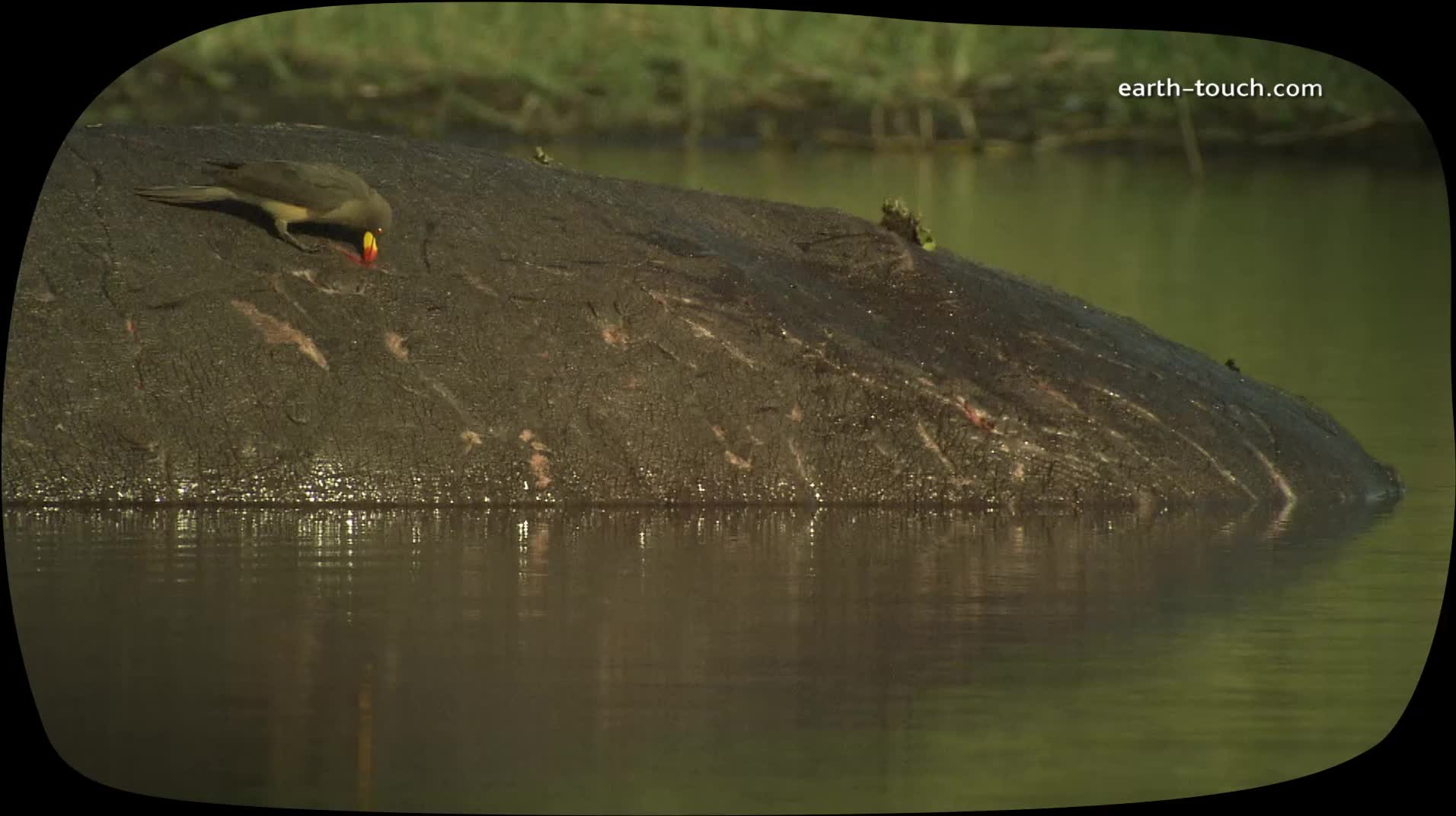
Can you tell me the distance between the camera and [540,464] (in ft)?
36.9

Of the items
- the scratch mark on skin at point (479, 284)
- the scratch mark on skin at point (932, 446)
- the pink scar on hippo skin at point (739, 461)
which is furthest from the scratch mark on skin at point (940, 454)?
the scratch mark on skin at point (479, 284)

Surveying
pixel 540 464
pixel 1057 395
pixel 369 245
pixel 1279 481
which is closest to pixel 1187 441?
pixel 1279 481

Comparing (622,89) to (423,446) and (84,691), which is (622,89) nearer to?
(423,446)

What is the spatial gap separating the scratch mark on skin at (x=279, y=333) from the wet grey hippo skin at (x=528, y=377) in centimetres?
1

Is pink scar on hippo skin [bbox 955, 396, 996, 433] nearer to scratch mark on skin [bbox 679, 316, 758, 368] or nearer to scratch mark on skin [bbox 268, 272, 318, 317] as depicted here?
scratch mark on skin [bbox 679, 316, 758, 368]

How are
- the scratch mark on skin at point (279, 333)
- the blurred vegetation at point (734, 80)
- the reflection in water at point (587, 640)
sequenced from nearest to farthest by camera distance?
the reflection in water at point (587, 640) < the scratch mark on skin at point (279, 333) < the blurred vegetation at point (734, 80)

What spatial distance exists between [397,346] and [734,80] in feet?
26.4

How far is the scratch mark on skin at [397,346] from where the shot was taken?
1135cm

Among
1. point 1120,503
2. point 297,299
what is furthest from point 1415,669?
point 297,299

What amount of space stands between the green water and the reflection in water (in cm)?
2

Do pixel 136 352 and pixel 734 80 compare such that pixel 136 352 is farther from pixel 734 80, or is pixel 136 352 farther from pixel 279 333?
pixel 734 80
